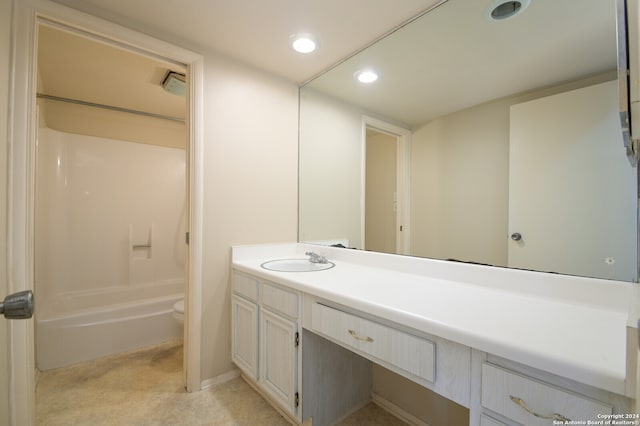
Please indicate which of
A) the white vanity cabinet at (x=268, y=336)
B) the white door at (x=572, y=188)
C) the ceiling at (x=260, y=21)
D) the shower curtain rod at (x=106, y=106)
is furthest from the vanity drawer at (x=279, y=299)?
the shower curtain rod at (x=106, y=106)

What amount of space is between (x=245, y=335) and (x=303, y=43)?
6.01ft

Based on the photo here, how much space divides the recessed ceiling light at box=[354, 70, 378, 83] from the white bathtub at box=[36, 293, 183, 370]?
2.50 metres

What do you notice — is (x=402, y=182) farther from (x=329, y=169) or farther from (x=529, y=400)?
(x=529, y=400)

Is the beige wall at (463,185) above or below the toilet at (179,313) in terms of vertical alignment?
above

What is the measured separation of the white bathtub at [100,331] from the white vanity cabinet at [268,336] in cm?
104

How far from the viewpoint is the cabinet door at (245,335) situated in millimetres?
1585

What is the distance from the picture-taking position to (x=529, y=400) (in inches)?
25.9

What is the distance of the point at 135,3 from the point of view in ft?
4.49

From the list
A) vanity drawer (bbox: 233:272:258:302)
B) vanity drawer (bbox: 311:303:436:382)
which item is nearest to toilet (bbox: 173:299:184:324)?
vanity drawer (bbox: 233:272:258:302)

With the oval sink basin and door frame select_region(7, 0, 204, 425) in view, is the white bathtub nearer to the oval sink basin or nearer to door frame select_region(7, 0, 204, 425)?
door frame select_region(7, 0, 204, 425)

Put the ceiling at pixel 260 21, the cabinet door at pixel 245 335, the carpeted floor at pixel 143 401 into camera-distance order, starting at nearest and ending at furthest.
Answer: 1. the ceiling at pixel 260 21
2. the carpeted floor at pixel 143 401
3. the cabinet door at pixel 245 335

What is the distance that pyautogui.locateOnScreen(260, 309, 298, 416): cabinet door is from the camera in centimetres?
133

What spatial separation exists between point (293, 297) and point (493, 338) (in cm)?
86

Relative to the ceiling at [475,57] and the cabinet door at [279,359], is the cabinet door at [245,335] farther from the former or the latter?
the ceiling at [475,57]
